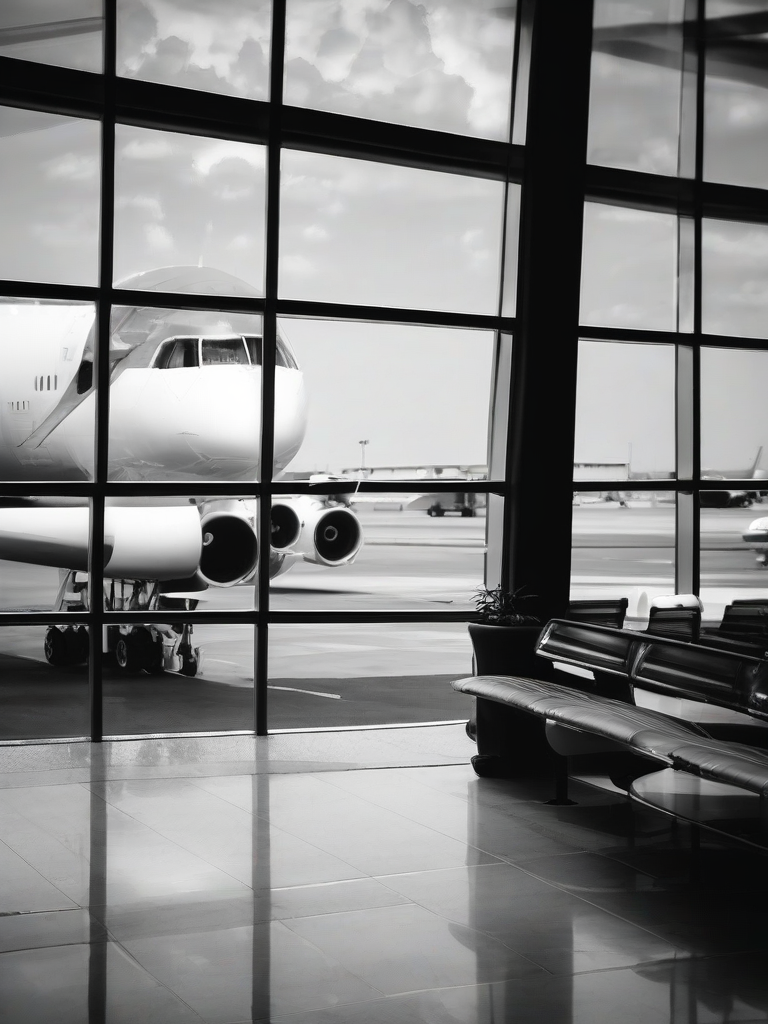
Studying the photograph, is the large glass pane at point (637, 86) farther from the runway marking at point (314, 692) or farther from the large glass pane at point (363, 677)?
the runway marking at point (314, 692)

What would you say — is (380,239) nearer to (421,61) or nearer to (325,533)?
(325,533)

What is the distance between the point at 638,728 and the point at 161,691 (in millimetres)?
6404

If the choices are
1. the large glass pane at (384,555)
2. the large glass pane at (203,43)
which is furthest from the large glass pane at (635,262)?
the large glass pane at (203,43)

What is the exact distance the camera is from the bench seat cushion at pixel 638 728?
2.79 meters

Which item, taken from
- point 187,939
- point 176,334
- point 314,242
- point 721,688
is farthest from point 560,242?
point 314,242

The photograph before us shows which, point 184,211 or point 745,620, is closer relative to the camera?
point 745,620

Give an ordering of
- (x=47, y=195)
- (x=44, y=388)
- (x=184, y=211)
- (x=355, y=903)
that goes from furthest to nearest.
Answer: (x=184, y=211) < (x=47, y=195) < (x=44, y=388) < (x=355, y=903)

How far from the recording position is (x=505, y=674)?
4.67 metres

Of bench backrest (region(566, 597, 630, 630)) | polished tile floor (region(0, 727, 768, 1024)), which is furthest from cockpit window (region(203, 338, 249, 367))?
polished tile floor (region(0, 727, 768, 1024))

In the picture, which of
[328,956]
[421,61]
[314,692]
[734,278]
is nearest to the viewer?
[328,956]

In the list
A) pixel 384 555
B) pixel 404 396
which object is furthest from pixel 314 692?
pixel 384 555

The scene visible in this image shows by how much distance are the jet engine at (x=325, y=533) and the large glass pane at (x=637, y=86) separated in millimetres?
2846

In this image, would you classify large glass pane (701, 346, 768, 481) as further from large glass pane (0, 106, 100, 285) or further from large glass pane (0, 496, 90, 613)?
large glass pane (0, 496, 90, 613)

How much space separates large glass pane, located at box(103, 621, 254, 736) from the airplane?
0.10 meters
